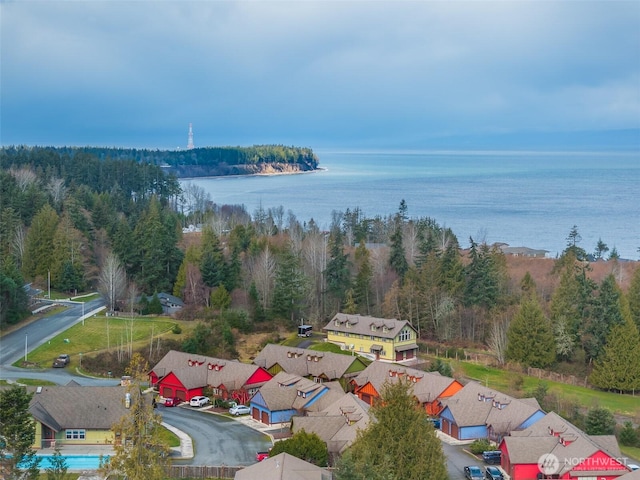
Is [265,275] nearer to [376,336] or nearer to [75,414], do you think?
[376,336]

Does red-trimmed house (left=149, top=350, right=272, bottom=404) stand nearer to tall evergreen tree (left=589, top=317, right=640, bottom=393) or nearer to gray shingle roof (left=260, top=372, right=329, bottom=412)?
gray shingle roof (left=260, top=372, right=329, bottom=412)

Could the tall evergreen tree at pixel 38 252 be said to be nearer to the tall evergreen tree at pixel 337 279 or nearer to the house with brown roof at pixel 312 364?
the tall evergreen tree at pixel 337 279

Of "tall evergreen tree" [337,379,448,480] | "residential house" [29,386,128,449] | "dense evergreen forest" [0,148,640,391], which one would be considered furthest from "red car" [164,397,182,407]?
"tall evergreen tree" [337,379,448,480]

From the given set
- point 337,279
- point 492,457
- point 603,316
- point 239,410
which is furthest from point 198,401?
point 603,316

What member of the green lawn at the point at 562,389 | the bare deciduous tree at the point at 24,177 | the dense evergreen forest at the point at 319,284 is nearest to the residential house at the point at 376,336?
the green lawn at the point at 562,389

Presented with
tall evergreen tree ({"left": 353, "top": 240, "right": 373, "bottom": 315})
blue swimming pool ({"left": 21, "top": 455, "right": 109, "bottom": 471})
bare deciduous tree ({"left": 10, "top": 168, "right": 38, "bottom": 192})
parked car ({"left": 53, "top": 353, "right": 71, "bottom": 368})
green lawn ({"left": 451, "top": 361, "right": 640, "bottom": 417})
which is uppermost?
bare deciduous tree ({"left": 10, "top": 168, "right": 38, "bottom": 192})
